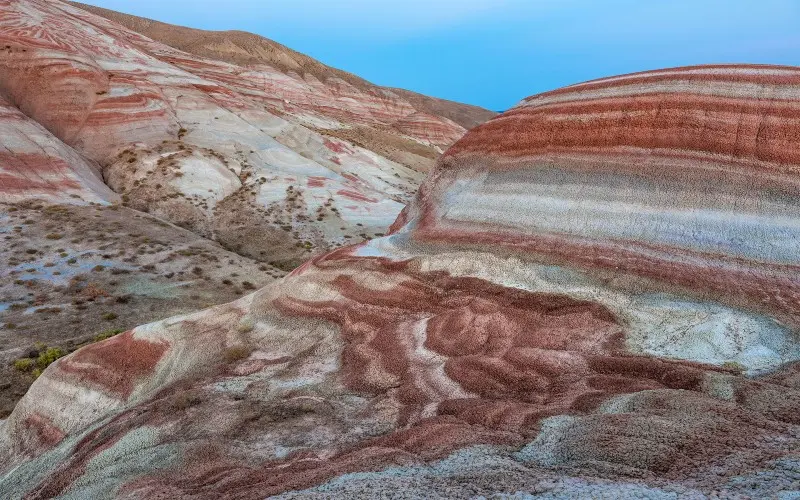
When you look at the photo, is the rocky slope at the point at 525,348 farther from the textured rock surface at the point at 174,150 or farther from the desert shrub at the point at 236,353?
the textured rock surface at the point at 174,150

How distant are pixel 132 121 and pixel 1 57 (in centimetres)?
1361

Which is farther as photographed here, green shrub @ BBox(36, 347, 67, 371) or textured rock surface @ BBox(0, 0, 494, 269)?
textured rock surface @ BBox(0, 0, 494, 269)

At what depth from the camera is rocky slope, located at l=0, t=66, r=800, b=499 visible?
611cm

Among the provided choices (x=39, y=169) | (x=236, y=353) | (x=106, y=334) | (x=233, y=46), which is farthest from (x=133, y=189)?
(x=233, y=46)

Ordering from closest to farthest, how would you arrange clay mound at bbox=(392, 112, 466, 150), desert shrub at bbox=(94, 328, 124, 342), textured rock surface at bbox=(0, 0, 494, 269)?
desert shrub at bbox=(94, 328, 124, 342) → textured rock surface at bbox=(0, 0, 494, 269) → clay mound at bbox=(392, 112, 466, 150)

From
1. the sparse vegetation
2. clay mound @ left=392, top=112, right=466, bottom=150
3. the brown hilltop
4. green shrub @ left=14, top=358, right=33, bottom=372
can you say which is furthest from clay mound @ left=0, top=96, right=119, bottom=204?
the brown hilltop

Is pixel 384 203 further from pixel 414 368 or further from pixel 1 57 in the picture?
pixel 1 57

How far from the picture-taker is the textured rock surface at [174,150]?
33844mm

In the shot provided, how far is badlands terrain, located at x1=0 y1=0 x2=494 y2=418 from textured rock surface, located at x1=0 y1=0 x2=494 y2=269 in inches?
5.5

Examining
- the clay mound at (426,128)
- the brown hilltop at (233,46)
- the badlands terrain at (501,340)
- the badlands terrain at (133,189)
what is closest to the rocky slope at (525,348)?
the badlands terrain at (501,340)

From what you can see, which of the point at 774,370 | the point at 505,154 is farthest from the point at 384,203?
the point at 774,370

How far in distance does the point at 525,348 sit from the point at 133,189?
3510 centimetres

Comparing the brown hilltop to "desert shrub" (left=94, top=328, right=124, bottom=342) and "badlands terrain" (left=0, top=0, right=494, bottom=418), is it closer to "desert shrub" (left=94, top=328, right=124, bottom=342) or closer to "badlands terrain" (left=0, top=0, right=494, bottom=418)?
"badlands terrain" (left=0, top=0, right=494, bottom=418)

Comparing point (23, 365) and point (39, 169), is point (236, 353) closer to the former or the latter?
point (23, 365)
